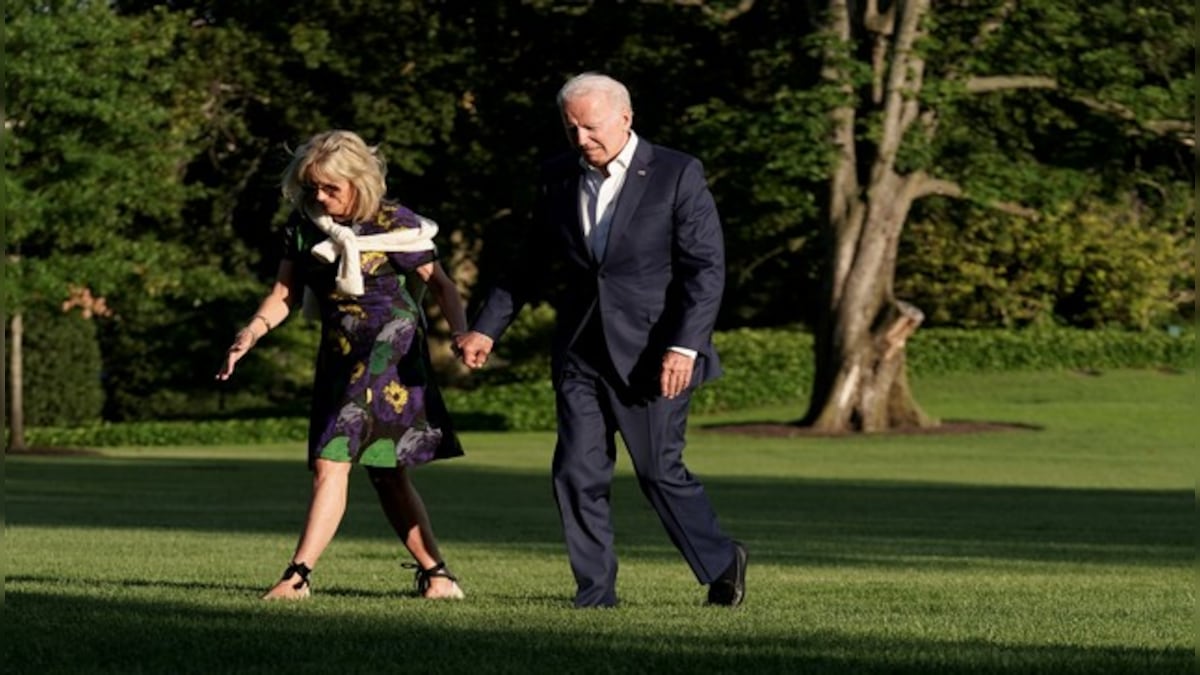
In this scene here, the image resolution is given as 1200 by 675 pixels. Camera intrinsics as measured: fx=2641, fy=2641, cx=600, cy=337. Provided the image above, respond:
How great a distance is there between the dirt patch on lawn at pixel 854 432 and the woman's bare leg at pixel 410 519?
98.5 ft

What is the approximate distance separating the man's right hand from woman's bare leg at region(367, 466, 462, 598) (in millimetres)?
817

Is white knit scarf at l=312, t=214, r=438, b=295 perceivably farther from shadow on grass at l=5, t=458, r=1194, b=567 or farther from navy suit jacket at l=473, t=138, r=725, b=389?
shadow on grass at l=5, t=458, r=1194, b=567

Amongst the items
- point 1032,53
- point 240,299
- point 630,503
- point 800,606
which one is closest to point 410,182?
point 240,299

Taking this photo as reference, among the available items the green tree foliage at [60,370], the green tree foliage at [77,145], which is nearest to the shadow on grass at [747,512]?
the green tree foliage at [77,145]

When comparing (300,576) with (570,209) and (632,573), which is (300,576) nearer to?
(570,209)

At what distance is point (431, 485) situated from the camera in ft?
93.4

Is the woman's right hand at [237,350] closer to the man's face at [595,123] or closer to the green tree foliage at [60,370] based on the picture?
the man's face at [595,123]

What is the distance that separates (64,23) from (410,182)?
11.0 meters

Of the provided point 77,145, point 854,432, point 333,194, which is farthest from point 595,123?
point 854,432

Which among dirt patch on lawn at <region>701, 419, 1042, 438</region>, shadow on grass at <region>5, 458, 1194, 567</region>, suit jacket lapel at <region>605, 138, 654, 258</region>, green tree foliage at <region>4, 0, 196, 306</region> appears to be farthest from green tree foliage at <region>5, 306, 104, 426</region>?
suit jacket lapel at <region>605, 138, 654, 258</region>

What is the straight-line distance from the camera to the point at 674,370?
31.3 feet

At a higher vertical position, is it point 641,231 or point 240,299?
point 641,231

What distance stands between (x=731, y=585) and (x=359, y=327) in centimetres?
180

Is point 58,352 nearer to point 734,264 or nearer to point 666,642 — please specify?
point 734,264
